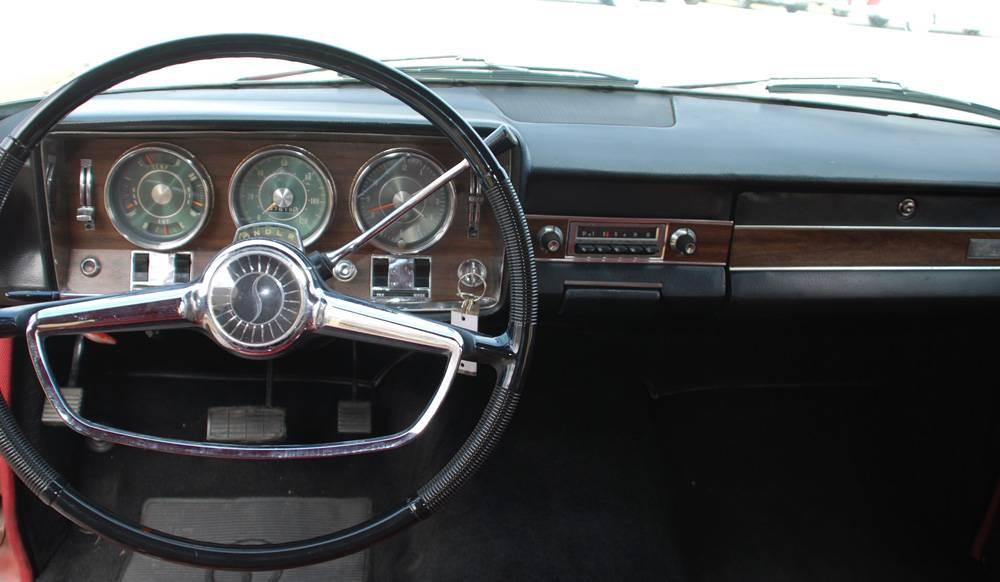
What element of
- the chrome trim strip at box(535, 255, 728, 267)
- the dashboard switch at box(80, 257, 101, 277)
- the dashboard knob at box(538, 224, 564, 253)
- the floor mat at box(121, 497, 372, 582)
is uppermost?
the dashboard knob at box(538, 224, 564, 253)

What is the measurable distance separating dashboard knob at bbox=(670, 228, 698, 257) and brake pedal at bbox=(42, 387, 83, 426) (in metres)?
1.59

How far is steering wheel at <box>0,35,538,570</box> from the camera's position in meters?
1.34

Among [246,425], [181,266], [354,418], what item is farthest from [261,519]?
[181,266]

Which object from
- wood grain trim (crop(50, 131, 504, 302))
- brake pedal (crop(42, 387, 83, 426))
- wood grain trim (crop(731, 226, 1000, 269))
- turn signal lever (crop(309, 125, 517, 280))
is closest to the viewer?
turn signal lever (crop(309, 125, 517, 280))

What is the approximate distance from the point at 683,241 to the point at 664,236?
46 mm

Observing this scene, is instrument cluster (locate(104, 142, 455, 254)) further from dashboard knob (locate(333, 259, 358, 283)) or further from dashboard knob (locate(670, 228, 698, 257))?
dashboard knob (locate(670, 228, 698, 257))

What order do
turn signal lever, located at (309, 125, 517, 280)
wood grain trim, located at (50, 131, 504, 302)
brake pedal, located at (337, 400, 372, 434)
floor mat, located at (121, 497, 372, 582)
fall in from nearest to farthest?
1. turn signal lever, located at (309, 125, 517, 280)
2. wood grain trim, located at (50, 131, 504, 302)
3. floor mat, located at (121, 497, 372, 582)
4. brake pedal, located at (337, 400, 372, 434)

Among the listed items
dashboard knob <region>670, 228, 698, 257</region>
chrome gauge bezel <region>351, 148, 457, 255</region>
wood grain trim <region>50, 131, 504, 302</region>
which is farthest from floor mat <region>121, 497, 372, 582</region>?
dashboard knob <region>670, 228, 698, 257</region>

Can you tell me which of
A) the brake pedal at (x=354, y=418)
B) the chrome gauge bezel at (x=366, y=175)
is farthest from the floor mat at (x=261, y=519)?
the chrome gauge bezel at (x=366, y=175)

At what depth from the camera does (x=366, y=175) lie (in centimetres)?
172

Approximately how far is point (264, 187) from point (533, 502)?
1.22 m

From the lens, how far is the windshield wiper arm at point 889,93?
2078 millimetres

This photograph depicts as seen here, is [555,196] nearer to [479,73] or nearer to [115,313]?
[479,73]

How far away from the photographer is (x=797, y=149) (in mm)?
1890
